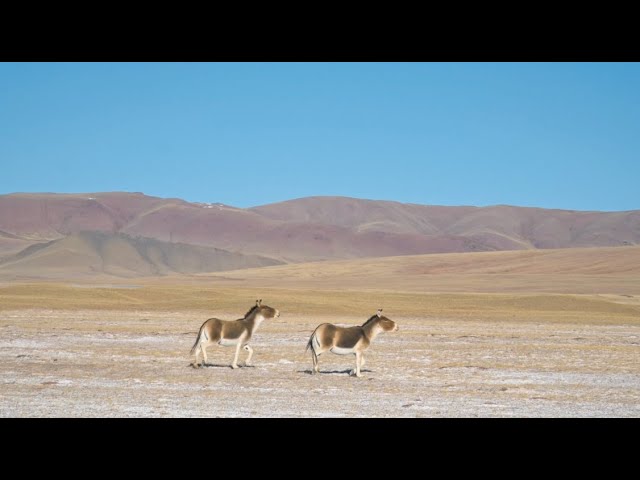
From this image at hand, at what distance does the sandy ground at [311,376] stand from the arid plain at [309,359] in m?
0.04

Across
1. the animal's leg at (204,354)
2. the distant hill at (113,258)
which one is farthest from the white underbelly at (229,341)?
the distant hill at (113,258)

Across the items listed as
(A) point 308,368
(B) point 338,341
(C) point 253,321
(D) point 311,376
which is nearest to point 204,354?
(C) point 253,321

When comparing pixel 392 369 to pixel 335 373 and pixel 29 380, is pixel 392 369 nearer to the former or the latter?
pixel 335 373

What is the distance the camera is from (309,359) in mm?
21047

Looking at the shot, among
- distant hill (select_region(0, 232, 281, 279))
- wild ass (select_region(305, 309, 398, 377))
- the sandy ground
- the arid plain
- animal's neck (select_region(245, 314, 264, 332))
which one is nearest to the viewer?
the sandy ground

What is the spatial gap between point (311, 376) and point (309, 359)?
3.98 meters

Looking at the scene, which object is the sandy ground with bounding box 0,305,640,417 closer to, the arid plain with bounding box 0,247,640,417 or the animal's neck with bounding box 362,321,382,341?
the arid plain with bounding box 0,247,640,417

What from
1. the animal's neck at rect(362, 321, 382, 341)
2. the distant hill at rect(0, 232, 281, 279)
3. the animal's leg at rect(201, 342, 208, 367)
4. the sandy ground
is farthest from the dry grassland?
the distant hill at rect(0, 232, 281, 279)

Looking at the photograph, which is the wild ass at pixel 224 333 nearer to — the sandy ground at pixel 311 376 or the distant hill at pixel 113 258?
the sandy ground at pixel 311 376

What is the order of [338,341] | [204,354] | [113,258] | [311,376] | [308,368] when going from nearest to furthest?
[338,341] < [311,376] < [204,354] < [308,368] < [113,258]

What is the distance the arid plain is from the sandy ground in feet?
0.13

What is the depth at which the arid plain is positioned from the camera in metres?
12.8

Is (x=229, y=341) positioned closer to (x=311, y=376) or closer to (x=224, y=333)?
(x=224, y=333)
